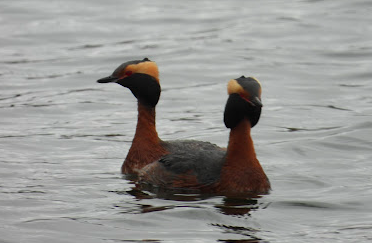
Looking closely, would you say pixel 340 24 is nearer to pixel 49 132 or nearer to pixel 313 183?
pixel 49 132

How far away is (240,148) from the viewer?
11.6m

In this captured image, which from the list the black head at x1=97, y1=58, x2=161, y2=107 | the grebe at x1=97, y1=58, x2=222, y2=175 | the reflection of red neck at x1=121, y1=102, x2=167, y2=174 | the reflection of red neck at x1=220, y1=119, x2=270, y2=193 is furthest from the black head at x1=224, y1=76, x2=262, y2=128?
the black head at x1=97, y1=58, x2=161, y2=107

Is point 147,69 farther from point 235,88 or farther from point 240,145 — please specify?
point 240,145

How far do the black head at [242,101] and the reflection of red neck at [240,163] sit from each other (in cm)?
11

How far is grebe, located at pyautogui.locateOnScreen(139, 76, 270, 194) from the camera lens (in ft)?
37.6

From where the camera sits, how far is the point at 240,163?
11.6 metres

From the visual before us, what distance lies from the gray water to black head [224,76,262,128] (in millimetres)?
1029

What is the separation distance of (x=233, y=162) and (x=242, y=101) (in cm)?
79

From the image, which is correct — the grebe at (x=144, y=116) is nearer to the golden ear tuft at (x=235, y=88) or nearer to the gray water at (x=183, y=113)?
the gray water at (x=183, y=113)

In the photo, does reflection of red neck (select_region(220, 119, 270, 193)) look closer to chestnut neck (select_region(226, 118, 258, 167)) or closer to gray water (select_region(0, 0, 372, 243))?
chestnut neck (select_region(226, 118, 258, 167))

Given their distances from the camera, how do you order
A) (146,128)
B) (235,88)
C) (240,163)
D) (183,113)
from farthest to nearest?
(183,113), (146,128), (240,163), (235,88)

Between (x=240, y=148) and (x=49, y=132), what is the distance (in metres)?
5.20

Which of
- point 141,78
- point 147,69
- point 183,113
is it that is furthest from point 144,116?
point 183,113

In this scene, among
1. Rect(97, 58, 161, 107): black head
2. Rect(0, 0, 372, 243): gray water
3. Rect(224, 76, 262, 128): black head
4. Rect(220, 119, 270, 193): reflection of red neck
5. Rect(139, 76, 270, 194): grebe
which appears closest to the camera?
Rect(0, 0, 372, 243): gray water
